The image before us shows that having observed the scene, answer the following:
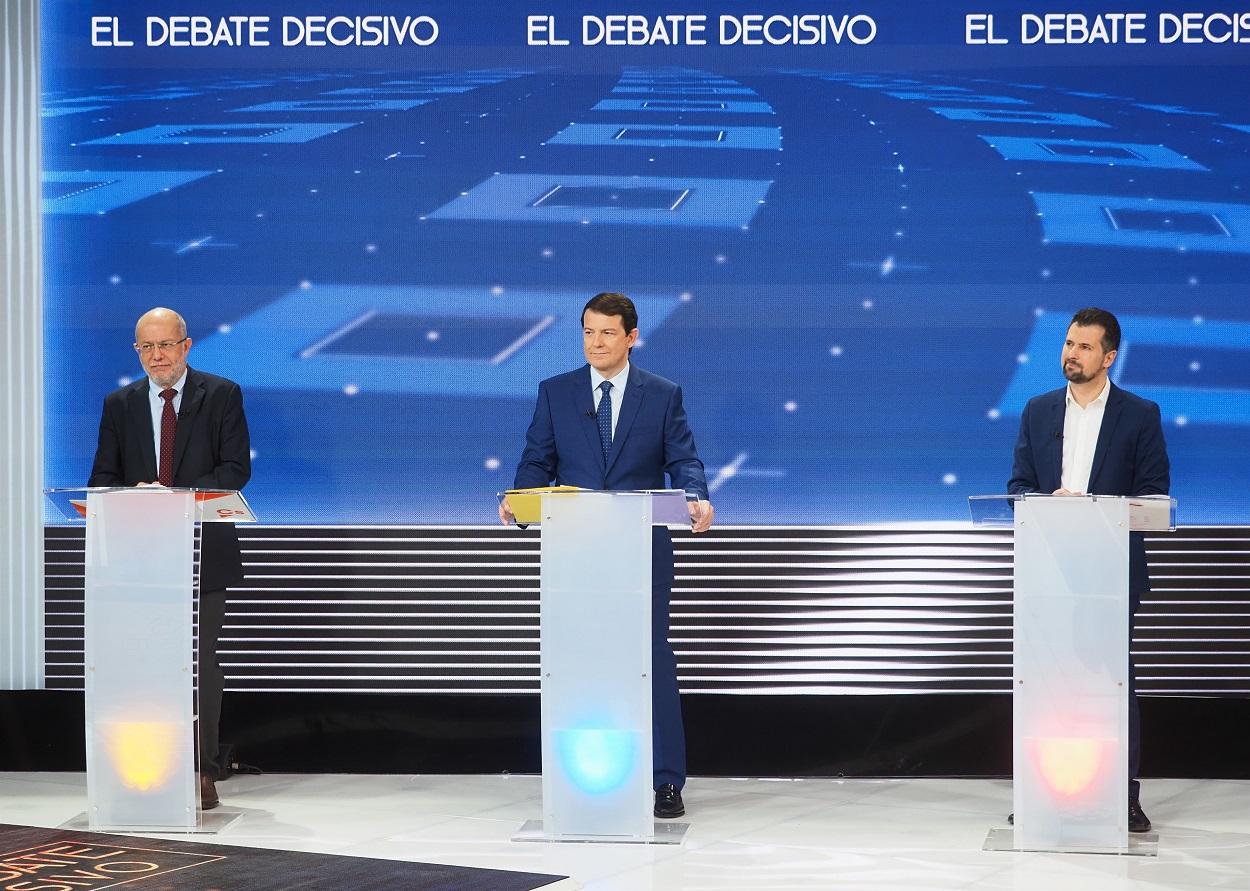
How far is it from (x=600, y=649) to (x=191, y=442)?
164 cm

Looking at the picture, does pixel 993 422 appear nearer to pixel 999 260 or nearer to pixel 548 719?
pixel 999 260

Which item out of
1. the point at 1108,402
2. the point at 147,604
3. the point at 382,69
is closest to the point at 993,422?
the point at 1108,402

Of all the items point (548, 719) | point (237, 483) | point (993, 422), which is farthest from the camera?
point (993, 422)

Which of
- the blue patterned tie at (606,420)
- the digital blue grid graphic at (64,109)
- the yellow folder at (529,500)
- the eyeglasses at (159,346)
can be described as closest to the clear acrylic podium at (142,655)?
the eyeglasses at (159,346)

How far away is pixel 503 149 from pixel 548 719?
8.22 ft

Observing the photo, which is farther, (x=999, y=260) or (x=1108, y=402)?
(x=999, y=260)

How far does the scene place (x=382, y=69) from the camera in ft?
21.7

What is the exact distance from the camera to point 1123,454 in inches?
209

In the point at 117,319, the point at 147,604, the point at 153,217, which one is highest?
the point at 153,217

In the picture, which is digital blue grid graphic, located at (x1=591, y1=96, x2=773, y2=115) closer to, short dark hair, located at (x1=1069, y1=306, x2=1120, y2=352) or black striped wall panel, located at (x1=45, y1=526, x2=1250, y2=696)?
black striped wall panel, located at (x1=45, y1=526, x2=1250, y2=696)

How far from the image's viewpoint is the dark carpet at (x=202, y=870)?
14.2ft

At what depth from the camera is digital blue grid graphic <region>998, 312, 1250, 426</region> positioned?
6328 mm

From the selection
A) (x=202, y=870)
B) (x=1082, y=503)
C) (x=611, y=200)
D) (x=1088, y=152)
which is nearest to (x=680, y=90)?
(x=611, y=200)

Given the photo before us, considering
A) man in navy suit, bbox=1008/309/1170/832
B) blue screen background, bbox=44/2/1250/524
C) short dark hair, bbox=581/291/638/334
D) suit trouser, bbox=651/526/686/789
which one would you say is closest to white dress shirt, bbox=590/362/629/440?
short dark hair, bbox=581/291/638/334
